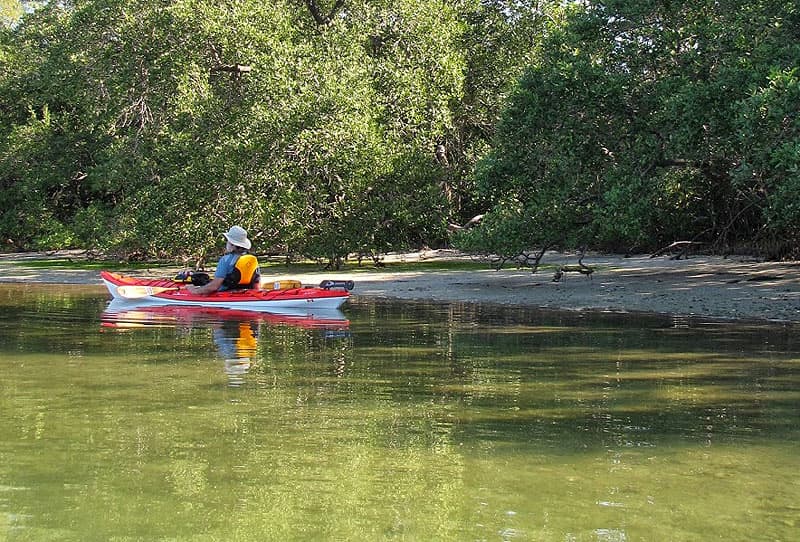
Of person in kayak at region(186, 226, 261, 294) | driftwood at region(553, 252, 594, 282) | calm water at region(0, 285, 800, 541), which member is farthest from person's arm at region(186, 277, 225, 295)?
driftwood at region(553, 252, 594, 282)

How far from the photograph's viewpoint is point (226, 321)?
1783 cm

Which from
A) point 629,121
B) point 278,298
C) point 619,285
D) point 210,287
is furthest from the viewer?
point 619,285

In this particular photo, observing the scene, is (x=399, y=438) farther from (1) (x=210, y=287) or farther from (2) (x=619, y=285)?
(2) (x=619, y=285)

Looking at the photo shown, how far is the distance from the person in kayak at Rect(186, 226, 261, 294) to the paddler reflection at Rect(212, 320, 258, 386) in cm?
182

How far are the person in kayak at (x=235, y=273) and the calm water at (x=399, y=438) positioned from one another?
4.84 m

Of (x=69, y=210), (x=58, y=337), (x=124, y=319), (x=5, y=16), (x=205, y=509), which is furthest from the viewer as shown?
(x=5, y=16)

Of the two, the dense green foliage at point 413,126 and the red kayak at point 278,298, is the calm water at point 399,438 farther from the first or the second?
the dense green foliage at point 413,126

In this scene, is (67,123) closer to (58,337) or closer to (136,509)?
(58,337)

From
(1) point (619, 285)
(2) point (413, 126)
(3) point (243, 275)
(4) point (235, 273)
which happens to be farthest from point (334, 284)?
(2) point (413, 126)

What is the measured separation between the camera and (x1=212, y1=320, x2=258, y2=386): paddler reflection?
11378 millimetres

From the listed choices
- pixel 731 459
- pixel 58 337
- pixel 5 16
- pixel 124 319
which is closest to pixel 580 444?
pixel 731 459

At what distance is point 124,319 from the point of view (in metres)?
17.8

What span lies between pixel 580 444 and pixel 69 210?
36478 mm

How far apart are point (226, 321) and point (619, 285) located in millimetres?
9734
